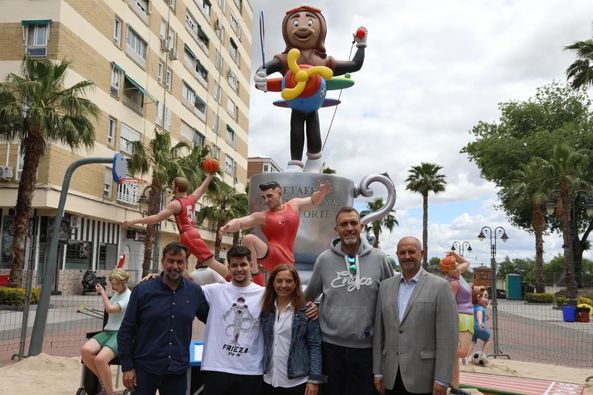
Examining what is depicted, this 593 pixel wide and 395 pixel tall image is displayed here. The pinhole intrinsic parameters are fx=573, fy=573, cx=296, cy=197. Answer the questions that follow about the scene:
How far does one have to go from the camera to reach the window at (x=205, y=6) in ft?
125

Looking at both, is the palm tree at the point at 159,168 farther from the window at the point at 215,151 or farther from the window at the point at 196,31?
the window at the point at 215,151

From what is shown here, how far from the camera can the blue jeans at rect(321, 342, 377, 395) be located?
3.63 m

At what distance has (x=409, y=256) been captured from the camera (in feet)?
11.5

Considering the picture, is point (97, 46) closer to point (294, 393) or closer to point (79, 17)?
point (79, 17)

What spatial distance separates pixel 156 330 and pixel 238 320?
556 mm

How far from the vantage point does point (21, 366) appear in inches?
320

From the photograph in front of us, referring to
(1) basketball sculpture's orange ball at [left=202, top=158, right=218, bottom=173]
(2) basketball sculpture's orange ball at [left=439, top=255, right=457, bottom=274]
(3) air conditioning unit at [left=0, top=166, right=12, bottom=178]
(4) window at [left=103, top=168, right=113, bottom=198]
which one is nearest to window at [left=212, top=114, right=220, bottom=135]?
(4) window at [left=103, top=168, right=113, bottom=198]

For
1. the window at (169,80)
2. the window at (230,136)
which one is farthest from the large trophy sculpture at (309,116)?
the window at (230,136)

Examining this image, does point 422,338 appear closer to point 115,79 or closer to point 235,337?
point 235,337

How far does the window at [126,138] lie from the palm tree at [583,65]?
2014 centimetres

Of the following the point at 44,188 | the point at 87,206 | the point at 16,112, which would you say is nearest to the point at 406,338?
the point at 16,112

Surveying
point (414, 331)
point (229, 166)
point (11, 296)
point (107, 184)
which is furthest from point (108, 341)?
point (229, 166)

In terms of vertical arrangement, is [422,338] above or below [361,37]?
below

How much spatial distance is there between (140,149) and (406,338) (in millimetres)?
22538
